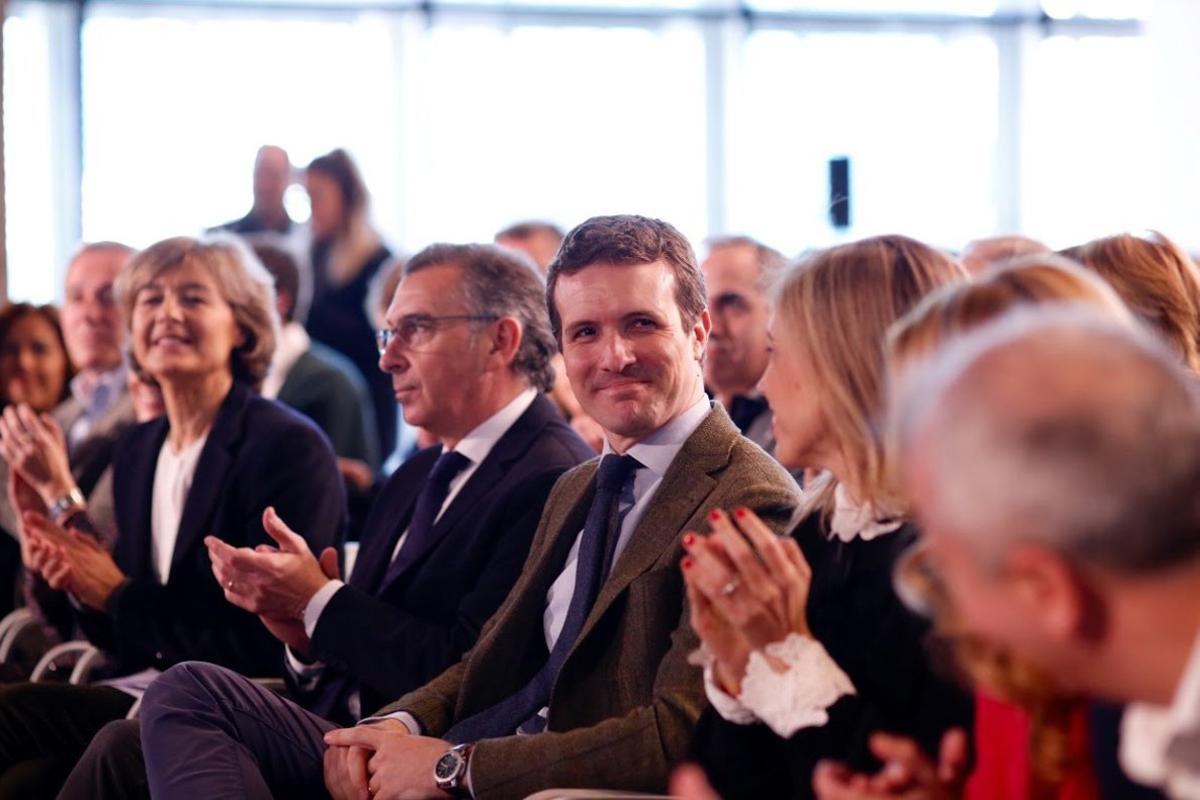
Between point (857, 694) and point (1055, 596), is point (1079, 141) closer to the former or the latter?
point (857, 694)

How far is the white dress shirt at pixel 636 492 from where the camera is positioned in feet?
8.55

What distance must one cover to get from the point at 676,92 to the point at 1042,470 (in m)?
8.95

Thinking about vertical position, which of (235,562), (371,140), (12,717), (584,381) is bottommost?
(12,717)

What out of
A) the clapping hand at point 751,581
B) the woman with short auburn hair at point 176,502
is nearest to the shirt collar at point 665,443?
the clapping hand at point 751,581

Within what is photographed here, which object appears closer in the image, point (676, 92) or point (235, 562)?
point (235, 562)

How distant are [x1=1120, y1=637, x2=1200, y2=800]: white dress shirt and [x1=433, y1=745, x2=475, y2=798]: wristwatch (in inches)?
48.1

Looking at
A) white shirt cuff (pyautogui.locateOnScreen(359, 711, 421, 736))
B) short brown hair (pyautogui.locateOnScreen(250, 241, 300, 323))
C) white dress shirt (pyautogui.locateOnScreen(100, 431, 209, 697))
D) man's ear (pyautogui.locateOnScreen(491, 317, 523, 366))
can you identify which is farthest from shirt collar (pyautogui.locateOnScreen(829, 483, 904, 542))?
short brown hair (pyautogui.locateOnScreen(250, 241, 300, 323))

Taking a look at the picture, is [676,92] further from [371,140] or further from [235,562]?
[235,562]

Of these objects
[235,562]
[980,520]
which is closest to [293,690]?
[235,562]

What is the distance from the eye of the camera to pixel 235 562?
2965 mm

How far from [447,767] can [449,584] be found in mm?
581

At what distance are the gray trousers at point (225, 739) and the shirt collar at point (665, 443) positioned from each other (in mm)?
735

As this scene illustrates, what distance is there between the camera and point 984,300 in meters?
1.62

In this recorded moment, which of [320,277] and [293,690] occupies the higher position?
[320,277]
